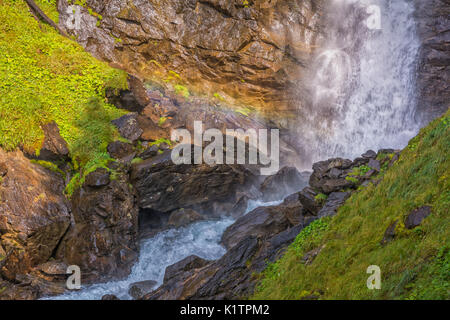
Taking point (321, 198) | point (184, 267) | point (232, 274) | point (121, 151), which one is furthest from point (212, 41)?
point (232, 274)

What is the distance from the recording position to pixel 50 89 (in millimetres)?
13320

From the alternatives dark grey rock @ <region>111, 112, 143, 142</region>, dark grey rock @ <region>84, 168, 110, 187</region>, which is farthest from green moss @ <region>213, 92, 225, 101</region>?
dark grey rock @ <region>84, 168, 110, 187</region>

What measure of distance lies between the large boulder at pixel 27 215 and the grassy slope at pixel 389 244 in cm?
724

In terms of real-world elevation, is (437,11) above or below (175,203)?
above

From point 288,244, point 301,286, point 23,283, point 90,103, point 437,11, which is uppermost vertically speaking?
point 437,11

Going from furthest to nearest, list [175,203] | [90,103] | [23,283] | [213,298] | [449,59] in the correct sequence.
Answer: [449,59]
[90,103]
[175,203]
[23,283]
[213,298]

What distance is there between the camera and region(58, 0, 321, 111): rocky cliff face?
1869 cm

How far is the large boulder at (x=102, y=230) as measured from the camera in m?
9.75

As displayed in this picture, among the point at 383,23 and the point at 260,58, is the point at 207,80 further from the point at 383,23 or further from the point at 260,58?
the point at 383,23

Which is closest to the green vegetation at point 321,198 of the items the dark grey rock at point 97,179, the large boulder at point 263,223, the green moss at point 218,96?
the large boulder at point 263,223

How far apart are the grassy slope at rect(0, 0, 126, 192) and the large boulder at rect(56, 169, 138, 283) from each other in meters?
0.88

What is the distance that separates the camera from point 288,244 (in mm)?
7281

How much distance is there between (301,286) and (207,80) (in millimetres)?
16431
